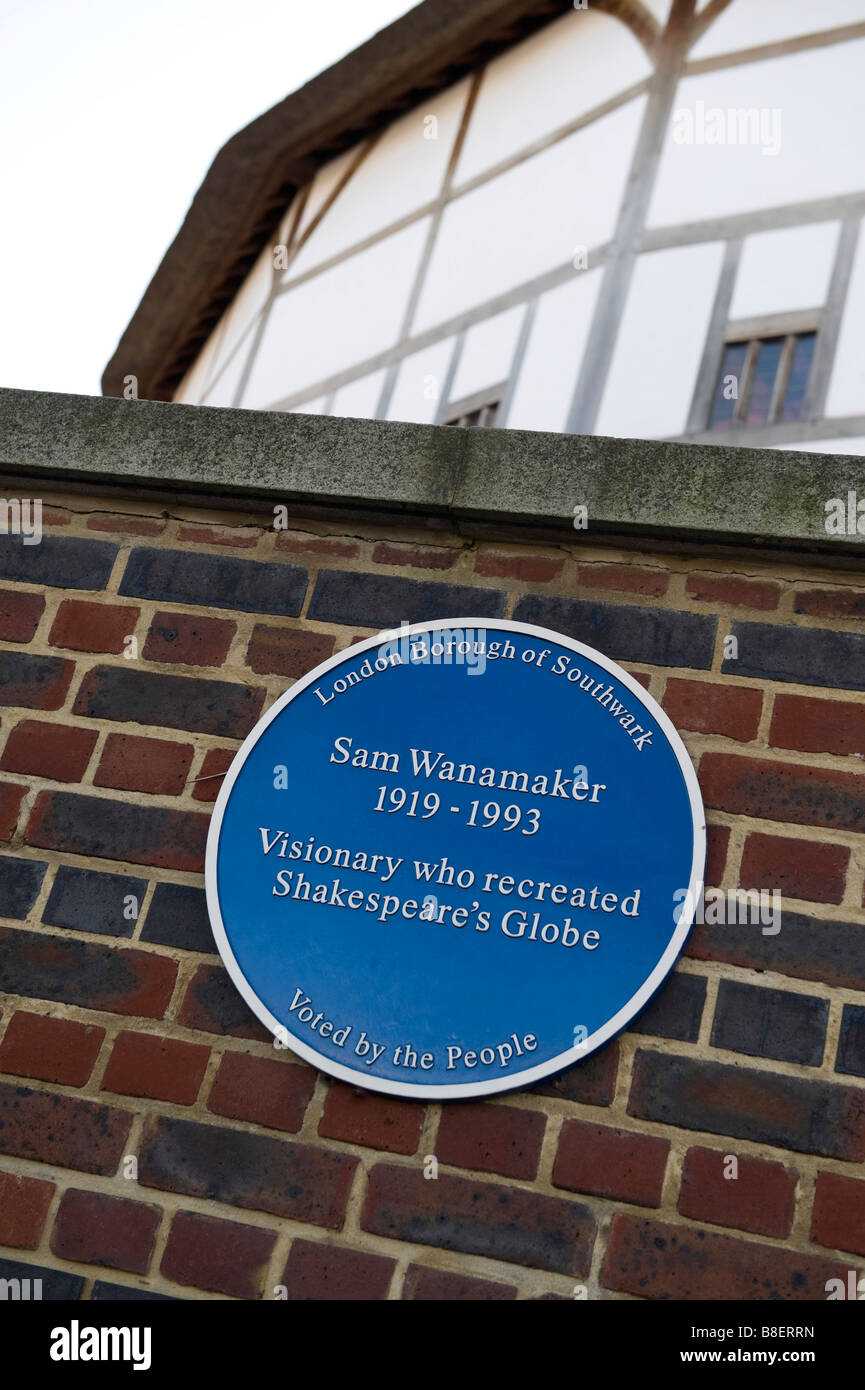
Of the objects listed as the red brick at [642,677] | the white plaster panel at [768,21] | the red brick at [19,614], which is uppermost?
the white plaster panel at [768,21]

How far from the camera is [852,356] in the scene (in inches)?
184

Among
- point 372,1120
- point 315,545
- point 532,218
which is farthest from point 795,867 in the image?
point 532,218

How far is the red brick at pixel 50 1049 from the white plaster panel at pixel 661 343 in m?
3.55

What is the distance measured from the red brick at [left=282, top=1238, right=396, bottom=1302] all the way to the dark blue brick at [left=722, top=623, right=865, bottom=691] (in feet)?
3.07

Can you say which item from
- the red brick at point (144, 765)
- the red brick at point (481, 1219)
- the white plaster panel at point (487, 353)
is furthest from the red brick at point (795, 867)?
the white plaster panel at point (487, 353)

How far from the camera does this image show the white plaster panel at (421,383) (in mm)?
5492

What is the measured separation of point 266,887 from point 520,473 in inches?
28.9

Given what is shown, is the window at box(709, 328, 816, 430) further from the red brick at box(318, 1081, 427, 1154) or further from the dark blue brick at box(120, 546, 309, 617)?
the red brick at box(318, 1081, 427, 1154)

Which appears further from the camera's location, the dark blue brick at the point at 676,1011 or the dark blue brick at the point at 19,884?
the dark blue brick at the point at 19,884

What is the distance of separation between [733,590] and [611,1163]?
2.71 ft

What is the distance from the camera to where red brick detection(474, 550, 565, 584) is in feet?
6.23

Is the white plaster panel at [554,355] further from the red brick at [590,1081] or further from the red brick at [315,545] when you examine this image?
the red brick at [590,1081]

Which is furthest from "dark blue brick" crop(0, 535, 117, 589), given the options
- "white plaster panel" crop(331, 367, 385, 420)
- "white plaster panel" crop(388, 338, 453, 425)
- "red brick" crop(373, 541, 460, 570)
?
"white plaster panel" crop(331, 367, 385, 420)
